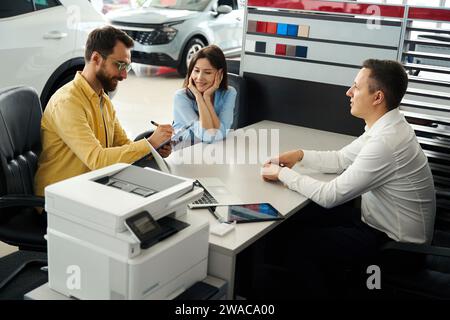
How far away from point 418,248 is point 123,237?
106 cm

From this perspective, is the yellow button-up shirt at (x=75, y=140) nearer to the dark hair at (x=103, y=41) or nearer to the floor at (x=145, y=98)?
the dark hair at (x=103, y=41)

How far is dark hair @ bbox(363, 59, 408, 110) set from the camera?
6.95 feet

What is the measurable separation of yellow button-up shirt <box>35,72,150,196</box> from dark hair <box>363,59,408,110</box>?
932mm

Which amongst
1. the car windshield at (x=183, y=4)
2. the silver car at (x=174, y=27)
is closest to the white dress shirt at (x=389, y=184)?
the silver car at (x=174, y=27)

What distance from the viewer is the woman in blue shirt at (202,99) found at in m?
2.84

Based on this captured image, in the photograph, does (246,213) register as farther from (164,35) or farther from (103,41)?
(164,35)

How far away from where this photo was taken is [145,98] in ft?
19.7

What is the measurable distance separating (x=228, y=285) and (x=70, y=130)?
894mm

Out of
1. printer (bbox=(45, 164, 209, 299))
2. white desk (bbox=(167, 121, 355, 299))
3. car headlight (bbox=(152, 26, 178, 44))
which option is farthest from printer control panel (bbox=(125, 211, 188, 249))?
car headlight (bbox=(152, 26, 178, 44))

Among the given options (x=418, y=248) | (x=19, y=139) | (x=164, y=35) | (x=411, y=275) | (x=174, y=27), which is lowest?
(x=411, y=275)

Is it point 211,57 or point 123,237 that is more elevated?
point 211,57

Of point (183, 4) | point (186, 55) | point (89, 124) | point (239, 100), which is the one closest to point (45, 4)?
point (239, 100)

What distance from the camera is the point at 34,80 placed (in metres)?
3.83

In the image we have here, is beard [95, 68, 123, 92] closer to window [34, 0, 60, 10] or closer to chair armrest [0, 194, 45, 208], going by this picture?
chair armrest [0, 194, 45, 208]
